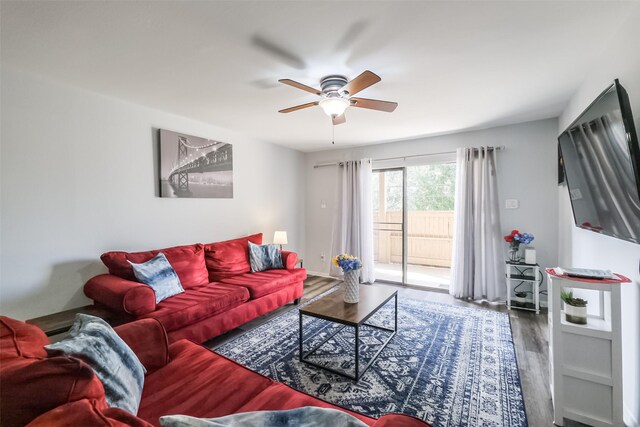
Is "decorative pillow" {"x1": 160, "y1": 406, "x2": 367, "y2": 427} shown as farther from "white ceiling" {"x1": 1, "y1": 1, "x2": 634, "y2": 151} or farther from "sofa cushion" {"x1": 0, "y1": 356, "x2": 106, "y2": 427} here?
"white ceiling" {"x1": 1, "y1": 1, "x2": 634, "y2": 151}

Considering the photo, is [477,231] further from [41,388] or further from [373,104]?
[41,388]

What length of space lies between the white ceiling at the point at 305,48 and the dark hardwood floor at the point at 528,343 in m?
2.47

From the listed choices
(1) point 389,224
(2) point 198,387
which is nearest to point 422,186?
(1) point 389,224

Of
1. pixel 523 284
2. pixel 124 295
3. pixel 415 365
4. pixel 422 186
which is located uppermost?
pixel 422 186

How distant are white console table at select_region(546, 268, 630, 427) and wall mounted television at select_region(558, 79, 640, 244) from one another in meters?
0.41

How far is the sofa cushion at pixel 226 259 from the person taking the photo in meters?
3.39

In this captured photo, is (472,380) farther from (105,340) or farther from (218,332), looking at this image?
(105,340)

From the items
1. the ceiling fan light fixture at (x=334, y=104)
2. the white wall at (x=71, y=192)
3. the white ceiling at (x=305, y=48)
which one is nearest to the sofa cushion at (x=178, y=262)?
the white wall at (x=71, y=192)

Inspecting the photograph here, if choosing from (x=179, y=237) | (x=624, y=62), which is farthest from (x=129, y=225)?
(x=624, y=62)

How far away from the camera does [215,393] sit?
1335 millimetres

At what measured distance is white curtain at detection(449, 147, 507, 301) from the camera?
386cm

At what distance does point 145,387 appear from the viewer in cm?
139

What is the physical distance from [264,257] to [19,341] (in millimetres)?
2719

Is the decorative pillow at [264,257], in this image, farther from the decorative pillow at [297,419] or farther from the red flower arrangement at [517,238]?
the red flower arrangement at [517,238]
